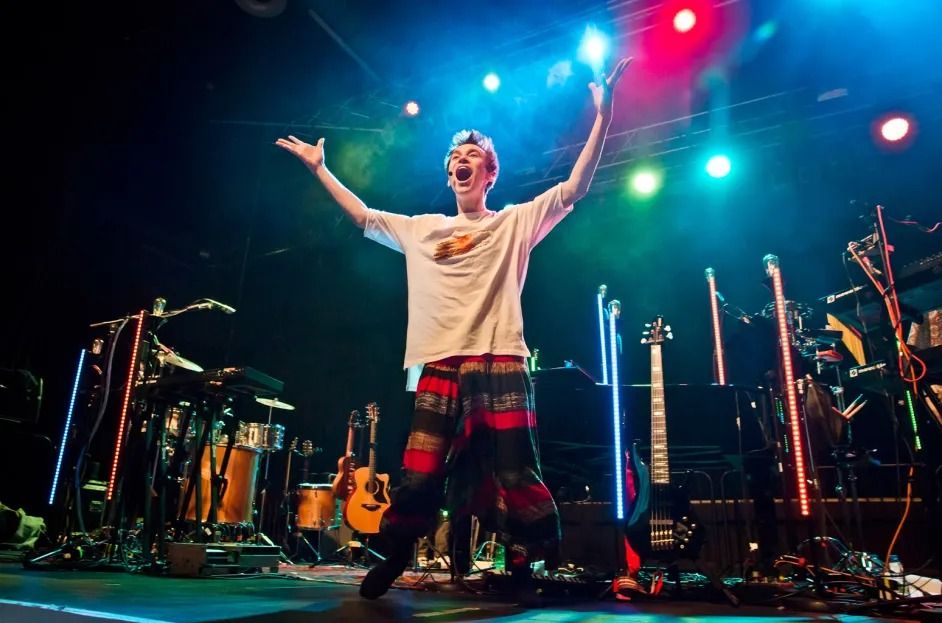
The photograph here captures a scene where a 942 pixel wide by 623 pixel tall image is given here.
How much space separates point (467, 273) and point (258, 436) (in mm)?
4947

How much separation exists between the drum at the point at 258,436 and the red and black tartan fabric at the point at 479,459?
4734 mm

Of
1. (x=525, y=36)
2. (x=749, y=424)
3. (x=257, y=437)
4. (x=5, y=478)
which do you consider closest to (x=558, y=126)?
(x=525, y=36)

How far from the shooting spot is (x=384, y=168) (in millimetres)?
7688

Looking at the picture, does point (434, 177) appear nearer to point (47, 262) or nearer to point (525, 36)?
point (525, 36)

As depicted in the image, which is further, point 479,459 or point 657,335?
point 657,335

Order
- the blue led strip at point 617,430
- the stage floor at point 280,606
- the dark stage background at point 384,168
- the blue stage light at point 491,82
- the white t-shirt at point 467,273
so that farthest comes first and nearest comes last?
the blue stage light at point 491,82
the dark stage background at point 384,168
the blue led strip at point 617,430
the white t-shirt at point 467,273
the stage floor at point 280,606

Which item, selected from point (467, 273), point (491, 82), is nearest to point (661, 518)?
point (467, 273)

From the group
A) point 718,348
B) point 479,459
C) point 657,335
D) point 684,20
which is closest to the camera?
point 479,459

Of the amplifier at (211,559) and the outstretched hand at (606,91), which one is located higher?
the outstretched hand at (606,91)

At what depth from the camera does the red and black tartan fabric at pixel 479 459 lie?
2.19 m

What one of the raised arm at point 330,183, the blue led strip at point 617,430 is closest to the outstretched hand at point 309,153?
the raised arm at point 330,183

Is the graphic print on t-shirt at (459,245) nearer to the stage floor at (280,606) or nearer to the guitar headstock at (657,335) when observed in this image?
the stage floor at (280,606)

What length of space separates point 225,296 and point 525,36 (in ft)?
17.5

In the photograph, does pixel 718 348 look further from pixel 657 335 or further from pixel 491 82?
pixel 491 82
